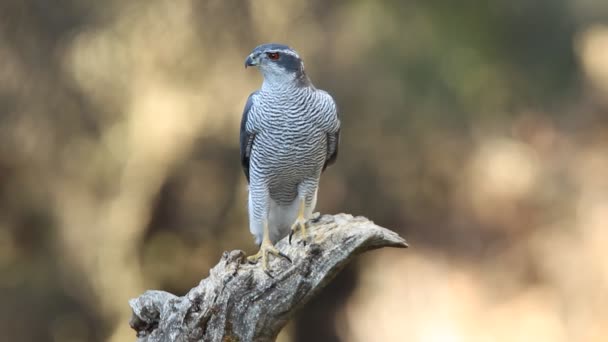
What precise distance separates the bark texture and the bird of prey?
0.19 meters

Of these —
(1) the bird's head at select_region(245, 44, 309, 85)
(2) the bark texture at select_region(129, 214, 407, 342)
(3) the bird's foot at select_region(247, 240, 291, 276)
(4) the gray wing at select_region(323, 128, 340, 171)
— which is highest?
(1) the bird's head at select_region(245, 44, 309, 85)

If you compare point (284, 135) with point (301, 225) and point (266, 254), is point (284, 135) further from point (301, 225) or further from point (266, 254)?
point (266, 254)

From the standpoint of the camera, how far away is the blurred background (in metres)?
6.98

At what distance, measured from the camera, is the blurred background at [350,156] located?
22.9 feet

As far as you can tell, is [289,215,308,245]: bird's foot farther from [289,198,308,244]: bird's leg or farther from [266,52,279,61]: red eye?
[266,52,279,61]: red eye

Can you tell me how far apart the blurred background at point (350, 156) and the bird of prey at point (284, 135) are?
2.71 metres

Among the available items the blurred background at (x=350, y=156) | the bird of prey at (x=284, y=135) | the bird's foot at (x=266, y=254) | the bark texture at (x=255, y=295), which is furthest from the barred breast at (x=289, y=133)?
the blurred background at (x=350, y=156)

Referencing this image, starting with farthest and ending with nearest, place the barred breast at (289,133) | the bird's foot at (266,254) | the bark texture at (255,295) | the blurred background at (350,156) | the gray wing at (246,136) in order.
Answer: the blurred background at (350,156)
the gray wing at (246,136)
the barred breast at (289,133)
the bird's foot at (266,254)
the bark texture at (255,295)

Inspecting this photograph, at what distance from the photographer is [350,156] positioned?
7.16m

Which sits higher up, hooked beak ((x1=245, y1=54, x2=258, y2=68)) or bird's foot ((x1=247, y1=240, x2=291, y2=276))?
hooked beak ((x1=245, y1=54, x2=258, y2=68))

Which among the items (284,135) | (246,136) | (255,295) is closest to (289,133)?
(284,135)

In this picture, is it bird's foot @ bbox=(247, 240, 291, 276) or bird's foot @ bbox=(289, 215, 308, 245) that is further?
bird's foot @ bbox=(289, 215, 308, 245)

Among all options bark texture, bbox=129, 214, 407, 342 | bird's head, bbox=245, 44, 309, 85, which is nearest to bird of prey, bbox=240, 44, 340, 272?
bird's head, bbox=245, 44, 309, 85

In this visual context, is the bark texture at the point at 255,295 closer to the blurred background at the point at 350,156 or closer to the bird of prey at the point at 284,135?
the bird of prey at the point at 284,135
